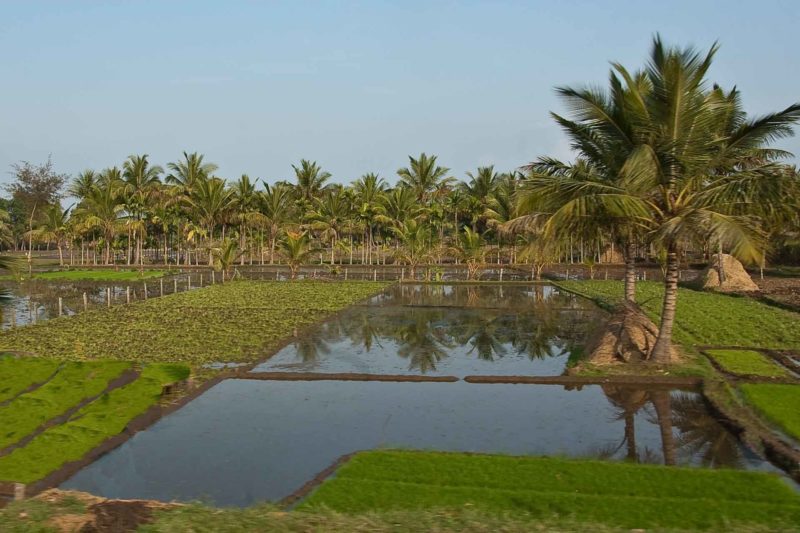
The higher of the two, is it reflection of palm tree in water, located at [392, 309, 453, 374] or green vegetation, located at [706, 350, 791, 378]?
green vegetation, located at [706, 350, 791, 378]

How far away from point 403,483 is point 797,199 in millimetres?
10589

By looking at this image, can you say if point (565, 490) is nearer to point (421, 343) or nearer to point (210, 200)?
point (421, 343)

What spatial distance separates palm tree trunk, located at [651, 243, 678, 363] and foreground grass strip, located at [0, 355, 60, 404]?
47.3 ft

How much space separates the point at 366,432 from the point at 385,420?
0.78 meters

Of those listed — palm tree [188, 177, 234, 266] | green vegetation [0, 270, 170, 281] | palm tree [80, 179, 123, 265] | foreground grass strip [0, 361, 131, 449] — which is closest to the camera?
foreground grass strip [0, 361, 131, 449]

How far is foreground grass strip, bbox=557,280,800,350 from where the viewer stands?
19.7 meters

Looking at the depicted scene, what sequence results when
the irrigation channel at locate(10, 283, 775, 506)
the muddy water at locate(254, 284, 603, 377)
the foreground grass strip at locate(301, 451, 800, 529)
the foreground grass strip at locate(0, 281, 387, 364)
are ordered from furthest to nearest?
the foreground grass strip at locate(0, 281, 387, 364), the muddy water at locate(254, 284, 603, 377), the irrigation channel at locate(10, 283, 775, 506), the foreground grass strip at locate(301, 451, 800, 529)

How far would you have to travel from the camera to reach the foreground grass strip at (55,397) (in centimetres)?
1141

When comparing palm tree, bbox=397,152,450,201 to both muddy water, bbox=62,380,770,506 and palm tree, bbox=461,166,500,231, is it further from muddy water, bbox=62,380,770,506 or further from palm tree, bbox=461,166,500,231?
muddy water, bbox=62,380,770,506

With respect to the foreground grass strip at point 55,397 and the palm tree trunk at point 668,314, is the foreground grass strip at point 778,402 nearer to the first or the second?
the palm tree trunk at point 668,314

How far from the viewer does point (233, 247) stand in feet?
133

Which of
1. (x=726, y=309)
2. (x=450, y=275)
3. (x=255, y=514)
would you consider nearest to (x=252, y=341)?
(x=255, y=514)

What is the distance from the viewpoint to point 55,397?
42.6 feet

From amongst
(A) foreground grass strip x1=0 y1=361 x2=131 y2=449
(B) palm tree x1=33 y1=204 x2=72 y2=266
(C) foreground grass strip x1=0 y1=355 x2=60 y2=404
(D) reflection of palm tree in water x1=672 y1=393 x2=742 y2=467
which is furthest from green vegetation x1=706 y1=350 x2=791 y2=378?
(B) palm tree x1=33 y1=204 x2=72 y2=266
